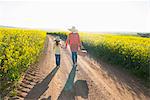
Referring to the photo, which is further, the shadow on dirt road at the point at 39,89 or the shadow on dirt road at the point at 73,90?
the shadow on dirt road at the point at 73,90

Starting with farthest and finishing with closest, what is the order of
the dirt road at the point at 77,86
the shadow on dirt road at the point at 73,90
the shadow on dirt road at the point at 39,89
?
the dirt road at the point at 77,86
the shadow on dirt road at the point at 73,90
the shadow on dirt road at the point at 39,89

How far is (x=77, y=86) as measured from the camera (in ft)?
30.3

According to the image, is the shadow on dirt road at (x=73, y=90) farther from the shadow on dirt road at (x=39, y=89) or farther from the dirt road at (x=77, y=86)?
the shadow on dirt road at (x=39, y=89)

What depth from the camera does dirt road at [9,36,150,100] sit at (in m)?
8.12

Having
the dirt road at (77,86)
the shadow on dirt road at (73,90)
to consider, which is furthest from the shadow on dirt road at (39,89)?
the shadow on dirt road at (73,90)

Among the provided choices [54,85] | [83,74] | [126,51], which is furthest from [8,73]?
[126,51]

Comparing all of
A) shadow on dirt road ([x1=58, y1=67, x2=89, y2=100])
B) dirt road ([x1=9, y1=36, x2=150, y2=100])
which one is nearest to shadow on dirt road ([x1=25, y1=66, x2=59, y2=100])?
A: dirt road ([x1=9, y1=36, x2=150, y2=100])

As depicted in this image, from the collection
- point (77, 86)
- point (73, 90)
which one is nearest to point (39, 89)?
point (73, 90)

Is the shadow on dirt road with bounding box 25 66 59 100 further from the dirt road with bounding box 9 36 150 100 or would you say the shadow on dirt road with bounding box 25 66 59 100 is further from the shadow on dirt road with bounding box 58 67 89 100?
the shadow on dirt road with bounding box 58 67 89 100

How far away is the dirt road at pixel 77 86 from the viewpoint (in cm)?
812

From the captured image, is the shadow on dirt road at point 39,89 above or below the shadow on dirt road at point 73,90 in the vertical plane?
above

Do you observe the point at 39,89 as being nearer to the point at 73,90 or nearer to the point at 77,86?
the point at 73,90

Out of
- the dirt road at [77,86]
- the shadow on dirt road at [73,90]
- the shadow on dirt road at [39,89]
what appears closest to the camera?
the shadow on dirt road at [39,89]

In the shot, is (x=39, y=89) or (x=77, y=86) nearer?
(x=39, y=89)
